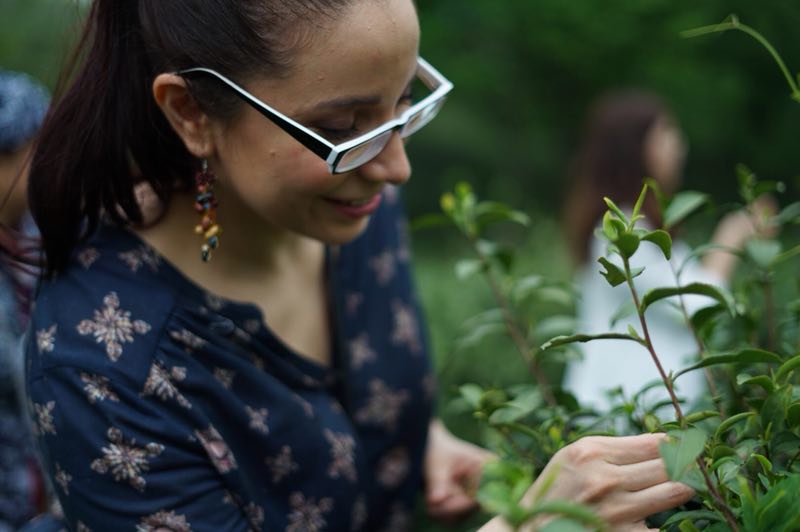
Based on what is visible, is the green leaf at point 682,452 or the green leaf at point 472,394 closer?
the green leaf at point 682,452

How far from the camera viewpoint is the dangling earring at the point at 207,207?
1593 millimetres

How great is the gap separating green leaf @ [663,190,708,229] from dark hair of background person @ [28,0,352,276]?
25.3 inches

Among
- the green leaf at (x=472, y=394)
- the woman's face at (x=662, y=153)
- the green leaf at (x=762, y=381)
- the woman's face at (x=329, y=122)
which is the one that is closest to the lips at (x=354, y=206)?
the woman's face at (x=329, y=122)

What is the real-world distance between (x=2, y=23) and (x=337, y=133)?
21.8ft

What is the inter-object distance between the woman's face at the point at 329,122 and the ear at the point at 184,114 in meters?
0.02

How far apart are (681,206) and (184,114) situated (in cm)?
82

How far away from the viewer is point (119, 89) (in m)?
1.56

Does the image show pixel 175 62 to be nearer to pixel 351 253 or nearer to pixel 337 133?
pixel 337 133

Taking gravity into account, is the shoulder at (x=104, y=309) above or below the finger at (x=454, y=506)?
above

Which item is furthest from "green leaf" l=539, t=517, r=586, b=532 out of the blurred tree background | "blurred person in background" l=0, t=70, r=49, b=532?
the blurred tree background

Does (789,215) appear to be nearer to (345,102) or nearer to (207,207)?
(345,102)

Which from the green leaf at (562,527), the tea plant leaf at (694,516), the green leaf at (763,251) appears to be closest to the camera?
the green leaf at (562,527)

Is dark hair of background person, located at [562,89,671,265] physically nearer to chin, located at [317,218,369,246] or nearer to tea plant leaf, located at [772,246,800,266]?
chin, located at [317,218,369,246]

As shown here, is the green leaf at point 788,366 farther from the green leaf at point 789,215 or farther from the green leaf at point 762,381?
the green leaf at point 789,215
